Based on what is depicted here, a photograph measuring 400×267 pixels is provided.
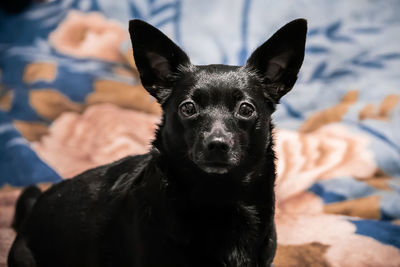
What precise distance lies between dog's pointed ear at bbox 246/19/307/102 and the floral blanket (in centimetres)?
97

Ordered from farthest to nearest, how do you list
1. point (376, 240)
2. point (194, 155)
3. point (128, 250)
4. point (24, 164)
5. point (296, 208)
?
point (24, 164)
point (296, 208)
point (376, 240)
point (128, 250)
point (194, 155)

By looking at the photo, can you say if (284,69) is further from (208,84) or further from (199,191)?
(199,191)

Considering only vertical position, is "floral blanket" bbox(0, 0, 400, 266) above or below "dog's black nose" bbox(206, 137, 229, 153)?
below

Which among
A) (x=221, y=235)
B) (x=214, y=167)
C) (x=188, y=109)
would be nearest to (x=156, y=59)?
(x=188, y=109)

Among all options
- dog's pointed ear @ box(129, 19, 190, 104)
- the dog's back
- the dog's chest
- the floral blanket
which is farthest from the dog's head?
the floral blanket

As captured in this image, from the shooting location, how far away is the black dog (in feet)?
5.93

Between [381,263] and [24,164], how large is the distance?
2507 mm

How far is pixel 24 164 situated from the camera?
3434 millimetres

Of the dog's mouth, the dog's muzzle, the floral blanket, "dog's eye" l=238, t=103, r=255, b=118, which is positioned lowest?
the floral blanket

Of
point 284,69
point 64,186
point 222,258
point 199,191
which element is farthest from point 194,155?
point 64,186

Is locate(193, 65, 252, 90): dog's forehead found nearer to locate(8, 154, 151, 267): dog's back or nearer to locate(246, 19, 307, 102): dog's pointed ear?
locate(246, 19, 307, 102): dog's pointed ear

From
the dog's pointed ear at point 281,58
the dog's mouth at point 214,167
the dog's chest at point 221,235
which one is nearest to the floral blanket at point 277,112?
the dog's chest at point 221,235

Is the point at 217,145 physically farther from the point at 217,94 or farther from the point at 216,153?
the point at 217,94

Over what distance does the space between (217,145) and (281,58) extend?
55 centimetres
